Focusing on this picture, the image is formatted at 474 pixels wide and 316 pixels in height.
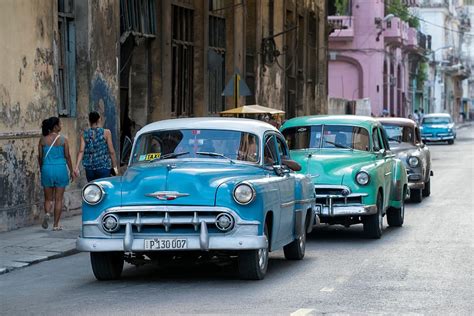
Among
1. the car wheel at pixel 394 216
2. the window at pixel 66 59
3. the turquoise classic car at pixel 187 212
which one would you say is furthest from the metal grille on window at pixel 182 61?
the turquoise classic car at pixel 187 212

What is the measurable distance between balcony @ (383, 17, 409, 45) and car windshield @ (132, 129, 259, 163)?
1994 inches

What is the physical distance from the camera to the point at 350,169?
16062 millimetres

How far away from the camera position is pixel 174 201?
445 inches

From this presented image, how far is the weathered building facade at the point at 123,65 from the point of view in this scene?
17781 millimetres

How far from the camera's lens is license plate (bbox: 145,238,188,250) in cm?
1123

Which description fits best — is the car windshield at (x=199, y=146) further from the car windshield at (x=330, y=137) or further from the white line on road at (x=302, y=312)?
the car windshield at (x=330, y=137)

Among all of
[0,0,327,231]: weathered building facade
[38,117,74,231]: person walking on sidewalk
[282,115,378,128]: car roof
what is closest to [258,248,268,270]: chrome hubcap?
[38,117,74,231]: person walking on sidewalk

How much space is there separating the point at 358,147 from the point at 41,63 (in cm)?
517

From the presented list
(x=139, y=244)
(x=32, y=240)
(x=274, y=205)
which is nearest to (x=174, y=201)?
(x=139, y=244)

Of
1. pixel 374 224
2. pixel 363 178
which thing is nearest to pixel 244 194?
pixel 363 178

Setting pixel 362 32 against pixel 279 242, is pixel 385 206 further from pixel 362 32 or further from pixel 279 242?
pixel 362 32

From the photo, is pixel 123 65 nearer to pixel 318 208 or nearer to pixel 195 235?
pixel 318 208

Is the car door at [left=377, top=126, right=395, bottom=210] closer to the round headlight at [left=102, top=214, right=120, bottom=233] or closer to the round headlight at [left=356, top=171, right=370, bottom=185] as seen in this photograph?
the round headlight at [left=356, top=171, right=370, bottom=185]

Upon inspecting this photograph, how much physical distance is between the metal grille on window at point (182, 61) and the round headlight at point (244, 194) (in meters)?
15.4
